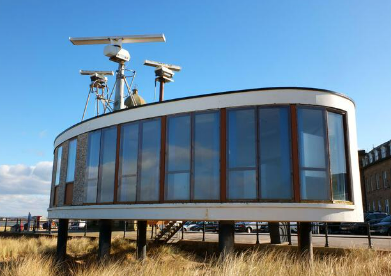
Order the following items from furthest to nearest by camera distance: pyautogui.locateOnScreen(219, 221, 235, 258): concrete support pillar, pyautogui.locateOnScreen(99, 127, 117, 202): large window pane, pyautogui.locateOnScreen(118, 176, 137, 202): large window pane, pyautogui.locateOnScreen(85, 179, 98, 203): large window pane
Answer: pyautogui.locateOnScreen(85, 179, 98, 203): large window pane, pyautogui.locateOnScreen(99, 127, 117, 202): large window pane, pyautogui.locateOnScreen(118, 176, 137, 202): large window pane, pyautogui.locateOnScreen(219, 221, 235, 258): concrete support pillar

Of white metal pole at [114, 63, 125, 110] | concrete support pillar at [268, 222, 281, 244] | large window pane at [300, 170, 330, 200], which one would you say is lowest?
concrete support pillar at [268, 222, 281, 244]

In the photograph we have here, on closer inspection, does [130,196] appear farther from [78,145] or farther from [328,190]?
[328,190]

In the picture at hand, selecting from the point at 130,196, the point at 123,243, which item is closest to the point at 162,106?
the point at 130,196

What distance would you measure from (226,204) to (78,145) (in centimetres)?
719

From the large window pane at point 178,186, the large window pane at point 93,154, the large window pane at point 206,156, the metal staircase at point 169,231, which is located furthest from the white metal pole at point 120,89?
the large window pane at point 206,156

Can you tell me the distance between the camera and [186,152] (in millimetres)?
11336

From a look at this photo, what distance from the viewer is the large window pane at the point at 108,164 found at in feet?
43.1

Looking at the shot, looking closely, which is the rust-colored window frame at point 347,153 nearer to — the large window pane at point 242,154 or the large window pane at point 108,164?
the large window pane at point 242,154

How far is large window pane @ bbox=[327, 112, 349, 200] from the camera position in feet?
33.6

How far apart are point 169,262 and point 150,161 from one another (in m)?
3.36

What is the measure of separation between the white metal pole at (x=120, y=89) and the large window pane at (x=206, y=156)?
299 inches

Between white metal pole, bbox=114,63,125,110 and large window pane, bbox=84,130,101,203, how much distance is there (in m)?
3.88

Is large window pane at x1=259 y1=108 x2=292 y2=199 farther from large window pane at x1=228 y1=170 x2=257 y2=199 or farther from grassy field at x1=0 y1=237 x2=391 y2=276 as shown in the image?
grassy field at x1=0 y1=237 x2=391 y2=276

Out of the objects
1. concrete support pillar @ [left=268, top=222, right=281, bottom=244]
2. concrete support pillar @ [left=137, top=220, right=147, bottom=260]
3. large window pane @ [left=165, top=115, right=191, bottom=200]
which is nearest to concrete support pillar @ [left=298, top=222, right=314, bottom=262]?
large window pane @ [left=165, top=115, right=191, bottom=200]
